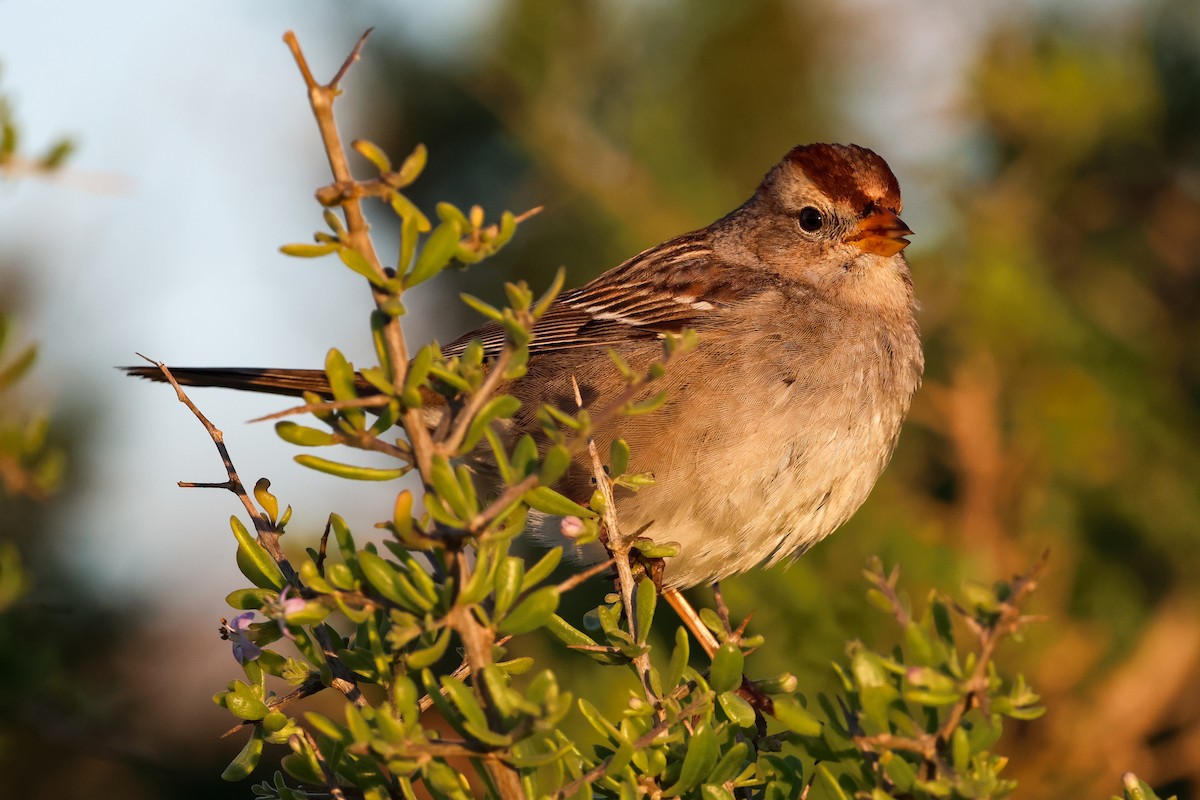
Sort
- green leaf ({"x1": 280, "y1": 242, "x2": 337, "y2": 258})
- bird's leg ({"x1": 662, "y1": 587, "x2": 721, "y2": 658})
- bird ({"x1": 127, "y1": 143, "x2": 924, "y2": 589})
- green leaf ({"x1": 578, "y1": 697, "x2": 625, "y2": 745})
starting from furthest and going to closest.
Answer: bird's leg ({"x1": 662, "y1": 587, "x2": 721, "y2": 658}), bird ({"x1": 127, "y1": 143, "x2": 924, "y2": 589}), green leaf ({"x1": 578, "y1": 697, "x2": 625, "y2": 745}), green leaf ({"x1": 280, "y1": 242, "x2": 337, "y2": 258})

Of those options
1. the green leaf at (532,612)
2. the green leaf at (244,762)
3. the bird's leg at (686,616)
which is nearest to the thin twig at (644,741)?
the green leaf at (532,612)

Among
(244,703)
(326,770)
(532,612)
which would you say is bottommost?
(326,770)

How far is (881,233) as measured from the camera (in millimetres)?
4793

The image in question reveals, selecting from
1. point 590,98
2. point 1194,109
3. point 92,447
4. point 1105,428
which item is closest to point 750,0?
point 590,98

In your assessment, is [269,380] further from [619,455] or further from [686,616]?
[619,455]

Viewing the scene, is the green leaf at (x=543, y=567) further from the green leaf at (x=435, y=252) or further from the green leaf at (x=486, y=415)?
the green leaf at (x=435, y=252)

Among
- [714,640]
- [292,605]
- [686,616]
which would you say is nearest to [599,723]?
[292,605]

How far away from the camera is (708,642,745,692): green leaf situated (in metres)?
2.29

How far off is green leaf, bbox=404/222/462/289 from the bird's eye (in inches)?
130

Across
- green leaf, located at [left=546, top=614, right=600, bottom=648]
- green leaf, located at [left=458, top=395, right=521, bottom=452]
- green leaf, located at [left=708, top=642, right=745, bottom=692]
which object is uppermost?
green leaf, located at [left=458, top=395, right=521, bottom=452]

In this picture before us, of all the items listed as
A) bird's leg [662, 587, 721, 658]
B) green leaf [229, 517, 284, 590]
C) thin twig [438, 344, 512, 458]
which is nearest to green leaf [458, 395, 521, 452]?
thin twig [438, 344, 512, 458]

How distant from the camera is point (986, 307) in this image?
5.04 m

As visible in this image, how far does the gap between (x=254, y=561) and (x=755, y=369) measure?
2.35m

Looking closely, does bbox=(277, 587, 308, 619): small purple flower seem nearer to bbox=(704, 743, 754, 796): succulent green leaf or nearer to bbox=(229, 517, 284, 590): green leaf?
bbox=(229, 517, 284, 590): green leaf
